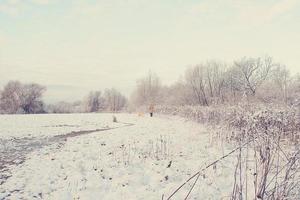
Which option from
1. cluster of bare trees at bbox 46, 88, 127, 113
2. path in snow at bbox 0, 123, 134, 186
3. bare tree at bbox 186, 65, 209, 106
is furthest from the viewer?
cluster of bare trees at bbox 46, 88, 127, 113

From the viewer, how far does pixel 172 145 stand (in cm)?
1221

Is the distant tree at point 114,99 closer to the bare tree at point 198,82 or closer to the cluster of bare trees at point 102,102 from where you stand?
the cluster of bare trees at point 102,102

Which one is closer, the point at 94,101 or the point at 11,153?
the point at 11,153

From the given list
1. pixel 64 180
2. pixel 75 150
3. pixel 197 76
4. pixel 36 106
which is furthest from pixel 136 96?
pixel 64 180

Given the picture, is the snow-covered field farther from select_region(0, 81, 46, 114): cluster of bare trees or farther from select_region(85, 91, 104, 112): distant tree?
select_region(85, 91, 104, 112): distant tree

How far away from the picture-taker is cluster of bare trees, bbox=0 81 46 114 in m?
65.4

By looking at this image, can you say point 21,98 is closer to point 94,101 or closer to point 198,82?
point 94,101

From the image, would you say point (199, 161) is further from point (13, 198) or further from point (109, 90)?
point (109, 90)

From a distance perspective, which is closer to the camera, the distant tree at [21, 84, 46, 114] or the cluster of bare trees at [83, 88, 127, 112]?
the distant tree at [21, 84, 46, 114]

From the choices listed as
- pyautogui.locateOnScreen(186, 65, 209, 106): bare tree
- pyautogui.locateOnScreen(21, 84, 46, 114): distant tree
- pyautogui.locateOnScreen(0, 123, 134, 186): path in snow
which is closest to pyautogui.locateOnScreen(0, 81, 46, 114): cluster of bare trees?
pyautogui.locateOnScreen(21, 84, 46, 114): distant tree

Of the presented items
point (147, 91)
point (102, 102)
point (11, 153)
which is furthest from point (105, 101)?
point (11, 153)

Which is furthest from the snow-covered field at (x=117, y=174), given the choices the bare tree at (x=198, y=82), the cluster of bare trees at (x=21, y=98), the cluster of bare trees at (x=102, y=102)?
the cluster of bare trees at (x=102, y=102)

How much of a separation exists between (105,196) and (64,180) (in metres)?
1.81

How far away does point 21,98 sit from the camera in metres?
66.3
